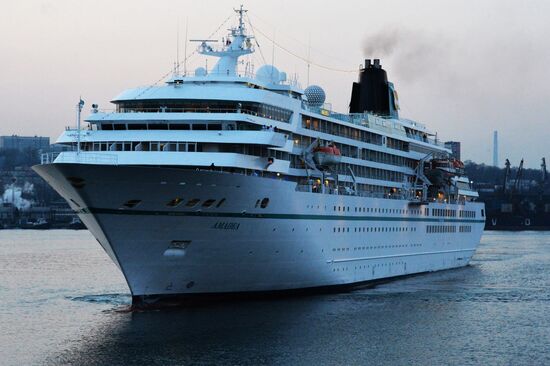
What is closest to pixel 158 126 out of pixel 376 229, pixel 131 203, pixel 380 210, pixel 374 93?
pixel 131 203

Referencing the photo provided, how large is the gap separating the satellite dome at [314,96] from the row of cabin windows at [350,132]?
89.5 inches

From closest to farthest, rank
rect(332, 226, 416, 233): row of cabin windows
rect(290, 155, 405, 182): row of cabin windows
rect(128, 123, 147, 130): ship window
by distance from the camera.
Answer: rect(128, 123, 147, 130): ship window, rect(290, 155, 405, 182): row of cabin windows, rect(332, 226, 416, 233): row of cabin windows

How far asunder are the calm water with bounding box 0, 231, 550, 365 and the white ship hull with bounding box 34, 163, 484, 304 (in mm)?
1251

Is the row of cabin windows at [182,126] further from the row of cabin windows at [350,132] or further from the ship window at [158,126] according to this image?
the row of cabin windows at [350,132]

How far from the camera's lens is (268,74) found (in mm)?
45000

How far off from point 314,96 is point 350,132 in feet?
9.33

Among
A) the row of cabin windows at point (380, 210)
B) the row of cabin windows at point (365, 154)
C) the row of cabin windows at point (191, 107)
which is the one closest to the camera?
the row of cabin windows at point (191, 107)

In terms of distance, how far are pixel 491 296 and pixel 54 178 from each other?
24367mm

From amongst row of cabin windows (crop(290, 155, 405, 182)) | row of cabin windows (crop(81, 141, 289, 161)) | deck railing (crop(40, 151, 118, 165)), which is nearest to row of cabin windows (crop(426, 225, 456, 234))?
row of cabin windows (crop(290, 155, 405, 182))

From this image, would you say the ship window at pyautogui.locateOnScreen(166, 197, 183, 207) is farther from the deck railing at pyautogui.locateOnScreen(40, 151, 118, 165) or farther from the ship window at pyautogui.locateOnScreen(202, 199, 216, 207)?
the deck railing at pyautogui.locateOnScreen(40, 151, 118, 165)

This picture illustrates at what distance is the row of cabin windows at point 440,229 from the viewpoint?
60156 mm

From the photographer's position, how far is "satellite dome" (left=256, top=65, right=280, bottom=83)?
1766 inches

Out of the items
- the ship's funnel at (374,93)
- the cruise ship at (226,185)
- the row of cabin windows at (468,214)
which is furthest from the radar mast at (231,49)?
the row of cabin windows at (468,214)

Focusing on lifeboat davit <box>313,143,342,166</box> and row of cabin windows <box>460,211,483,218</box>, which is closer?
lifeboat davit <box>313,143,342,166</box>
